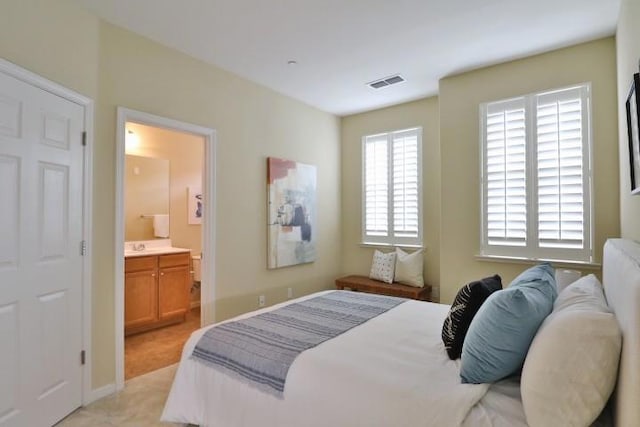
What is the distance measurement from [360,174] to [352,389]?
3819 millimetres

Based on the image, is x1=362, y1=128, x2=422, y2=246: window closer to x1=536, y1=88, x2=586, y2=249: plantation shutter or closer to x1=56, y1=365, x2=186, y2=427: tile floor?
x1=536, y1=88, x2=586, y2=249: plantation shutter

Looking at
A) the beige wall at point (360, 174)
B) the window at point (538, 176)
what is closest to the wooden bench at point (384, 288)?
the beige wall at point (360, 174)

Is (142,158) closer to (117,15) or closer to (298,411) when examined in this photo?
(117,15)

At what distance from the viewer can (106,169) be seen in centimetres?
268

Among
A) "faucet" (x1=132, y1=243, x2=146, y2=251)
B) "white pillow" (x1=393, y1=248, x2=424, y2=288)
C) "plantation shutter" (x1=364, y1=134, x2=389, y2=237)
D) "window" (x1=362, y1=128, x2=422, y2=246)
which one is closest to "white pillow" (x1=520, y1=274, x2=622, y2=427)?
"white pillow" (x1=393, y1=248, x2=424, y2=288)

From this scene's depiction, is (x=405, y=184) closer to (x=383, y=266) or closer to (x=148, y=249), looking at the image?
(x=383, y=266)

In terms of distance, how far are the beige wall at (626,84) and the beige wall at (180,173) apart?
4580mm

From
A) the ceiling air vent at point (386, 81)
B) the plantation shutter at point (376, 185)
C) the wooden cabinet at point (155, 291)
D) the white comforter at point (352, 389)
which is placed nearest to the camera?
the white comforter at point (352, 389)

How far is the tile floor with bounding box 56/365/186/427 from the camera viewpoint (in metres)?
2.28

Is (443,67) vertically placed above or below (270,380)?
above

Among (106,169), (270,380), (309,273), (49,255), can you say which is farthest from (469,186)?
(49,255)

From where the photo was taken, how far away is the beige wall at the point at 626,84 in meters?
2.08

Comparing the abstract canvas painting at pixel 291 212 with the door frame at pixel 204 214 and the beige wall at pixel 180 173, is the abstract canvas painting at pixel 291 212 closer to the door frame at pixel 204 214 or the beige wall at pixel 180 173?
the door frame at pixel 204 214

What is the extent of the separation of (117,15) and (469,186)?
3396 millimetres
